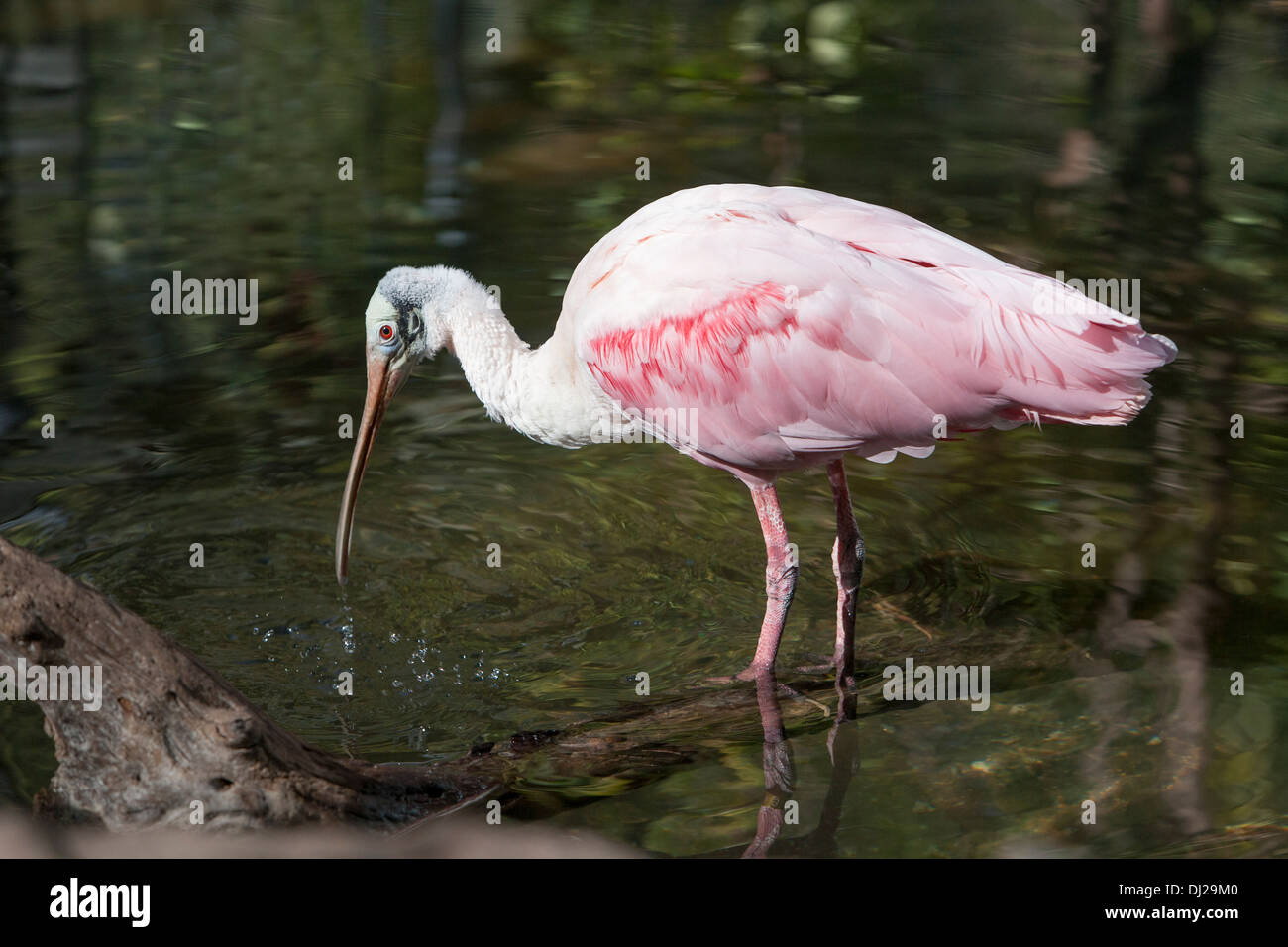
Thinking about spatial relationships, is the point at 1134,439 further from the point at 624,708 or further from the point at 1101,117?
the point at 1101,117

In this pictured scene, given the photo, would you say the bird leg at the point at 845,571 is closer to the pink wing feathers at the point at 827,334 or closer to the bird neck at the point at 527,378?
the pink wing feathers at the point at 827,334

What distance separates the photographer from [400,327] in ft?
18.9

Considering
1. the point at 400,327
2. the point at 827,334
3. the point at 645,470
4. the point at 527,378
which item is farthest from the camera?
the point at 645,470

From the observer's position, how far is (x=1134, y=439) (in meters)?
7.12

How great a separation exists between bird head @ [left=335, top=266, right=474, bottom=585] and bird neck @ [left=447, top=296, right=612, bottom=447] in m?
0.10

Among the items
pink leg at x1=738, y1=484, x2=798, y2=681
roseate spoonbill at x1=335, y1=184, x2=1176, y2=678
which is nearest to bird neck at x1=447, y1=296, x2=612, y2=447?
roseate spoonbill at x1=335, y1=184, x2=1176, y2=678

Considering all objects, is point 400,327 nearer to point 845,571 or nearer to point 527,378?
point 527,378

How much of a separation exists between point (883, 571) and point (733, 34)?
8059 millimetres

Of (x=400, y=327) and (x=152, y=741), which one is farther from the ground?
(x=400, y=327)

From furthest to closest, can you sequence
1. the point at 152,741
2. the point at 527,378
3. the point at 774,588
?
the point at 527,378
the point at 774,588
the point at 152,741

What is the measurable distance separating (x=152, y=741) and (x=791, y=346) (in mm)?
2409

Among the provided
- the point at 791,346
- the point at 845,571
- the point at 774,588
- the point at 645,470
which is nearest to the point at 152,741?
the point at 774,588

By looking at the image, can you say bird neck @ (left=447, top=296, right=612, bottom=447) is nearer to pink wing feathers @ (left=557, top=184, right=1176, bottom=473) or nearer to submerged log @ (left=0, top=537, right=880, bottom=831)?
pink wing feathers @ (left=557, top=184, right=1176, bottom=473)
